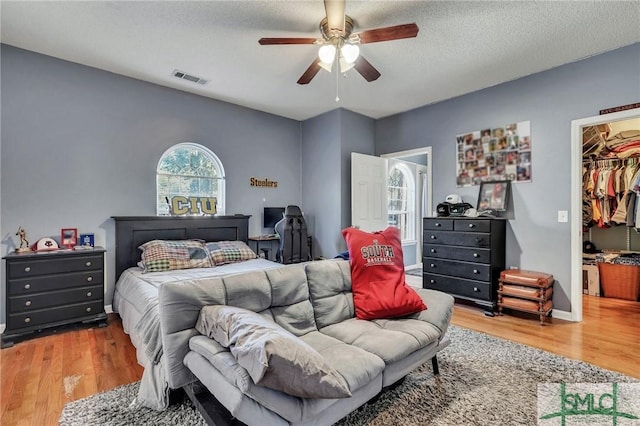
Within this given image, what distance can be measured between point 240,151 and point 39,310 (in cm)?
298

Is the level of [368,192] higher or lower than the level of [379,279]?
higher

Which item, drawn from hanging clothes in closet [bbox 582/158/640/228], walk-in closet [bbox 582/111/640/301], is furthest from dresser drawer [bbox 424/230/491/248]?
hanging clothes in closet [bbox 582/158/640/228]

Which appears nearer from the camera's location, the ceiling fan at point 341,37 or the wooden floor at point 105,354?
the wooden floor at point 105,354

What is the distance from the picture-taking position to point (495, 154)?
4008mm

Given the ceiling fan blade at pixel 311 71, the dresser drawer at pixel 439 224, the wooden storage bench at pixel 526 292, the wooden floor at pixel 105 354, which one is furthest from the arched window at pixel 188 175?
the wooden storage bench at pixel 526 292

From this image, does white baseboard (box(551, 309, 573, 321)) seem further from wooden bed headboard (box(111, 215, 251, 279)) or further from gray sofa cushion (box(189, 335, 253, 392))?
wooden bed headboard (box(111, 215, 251, 279))

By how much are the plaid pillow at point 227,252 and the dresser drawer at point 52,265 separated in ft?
3.72

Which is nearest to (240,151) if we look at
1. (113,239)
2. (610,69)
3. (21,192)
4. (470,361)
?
(113,239)

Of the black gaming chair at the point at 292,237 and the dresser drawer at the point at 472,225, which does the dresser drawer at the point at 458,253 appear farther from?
the black gaming chair at the point at 292,237

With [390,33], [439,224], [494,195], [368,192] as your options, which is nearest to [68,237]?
[390,33]

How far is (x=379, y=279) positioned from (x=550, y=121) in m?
2.96

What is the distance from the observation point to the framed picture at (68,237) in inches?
132

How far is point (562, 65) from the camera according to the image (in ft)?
11.3

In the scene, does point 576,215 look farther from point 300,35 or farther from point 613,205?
point 300,35
